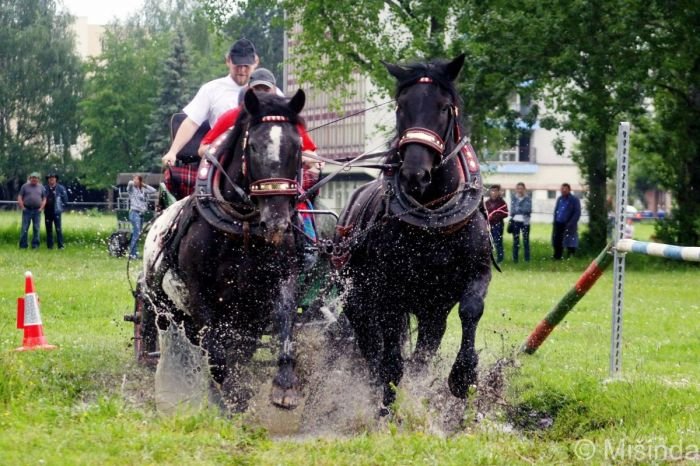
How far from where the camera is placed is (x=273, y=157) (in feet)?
23.0

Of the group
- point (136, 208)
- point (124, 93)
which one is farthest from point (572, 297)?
point (124, 93)

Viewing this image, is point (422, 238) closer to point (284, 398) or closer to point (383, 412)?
point (383, 412)

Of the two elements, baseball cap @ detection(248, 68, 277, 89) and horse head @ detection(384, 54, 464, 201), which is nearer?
horse head @ detection(384, 54, 464, 201)

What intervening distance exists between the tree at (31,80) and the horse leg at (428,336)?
2194 inches

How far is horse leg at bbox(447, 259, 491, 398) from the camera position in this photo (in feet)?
24.4

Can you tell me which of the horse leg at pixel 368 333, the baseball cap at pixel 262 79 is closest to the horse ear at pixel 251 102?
the baseball cap at pixel 262 79

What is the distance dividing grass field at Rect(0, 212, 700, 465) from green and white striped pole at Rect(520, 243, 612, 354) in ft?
0.62

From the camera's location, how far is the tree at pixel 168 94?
6250cm

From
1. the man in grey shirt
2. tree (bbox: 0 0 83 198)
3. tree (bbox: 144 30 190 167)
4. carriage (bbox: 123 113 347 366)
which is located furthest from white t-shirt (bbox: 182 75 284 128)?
tree (bbox: 0 0 83 198)

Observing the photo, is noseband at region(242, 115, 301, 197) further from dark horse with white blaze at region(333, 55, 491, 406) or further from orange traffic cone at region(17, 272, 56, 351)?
orange traffic cone at region(17, 272, 56, 351)

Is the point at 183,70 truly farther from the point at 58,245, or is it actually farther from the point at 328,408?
the point at 328,408

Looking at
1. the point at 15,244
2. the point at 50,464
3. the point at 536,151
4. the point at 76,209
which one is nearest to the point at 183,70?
the point at 76,209

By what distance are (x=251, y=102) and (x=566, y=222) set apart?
791 inches

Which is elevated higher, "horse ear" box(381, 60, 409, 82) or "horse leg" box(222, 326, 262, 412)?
"horse ear" box(381, 60, 409, 82)
